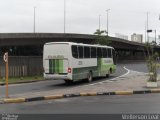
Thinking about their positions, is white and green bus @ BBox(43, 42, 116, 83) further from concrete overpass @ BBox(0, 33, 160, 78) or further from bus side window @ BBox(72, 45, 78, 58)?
concrete overpass @ BBox(0, 33, 160, 78)

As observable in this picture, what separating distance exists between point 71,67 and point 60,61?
866 millimetres

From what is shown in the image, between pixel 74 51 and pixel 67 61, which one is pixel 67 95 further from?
pixel 74 51

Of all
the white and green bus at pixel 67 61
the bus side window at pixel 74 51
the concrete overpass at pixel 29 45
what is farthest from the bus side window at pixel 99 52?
the concrete overpass at pixel 29 45

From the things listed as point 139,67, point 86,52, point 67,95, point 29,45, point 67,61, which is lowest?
point 139,67

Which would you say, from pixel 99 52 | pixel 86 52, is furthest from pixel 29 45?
pixel 86 52

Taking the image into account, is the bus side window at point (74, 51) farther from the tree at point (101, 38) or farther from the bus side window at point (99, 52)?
the tree at point (101, 38)

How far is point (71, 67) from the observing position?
2652 centimetres

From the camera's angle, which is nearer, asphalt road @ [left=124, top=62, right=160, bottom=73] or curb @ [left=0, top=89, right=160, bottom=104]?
curb @ [left=0, top=89, right=160, bottom=104]

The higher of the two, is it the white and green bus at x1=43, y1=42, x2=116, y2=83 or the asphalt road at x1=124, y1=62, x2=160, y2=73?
the white and green bus at x1=43, y1=42, x2=116, y2=83

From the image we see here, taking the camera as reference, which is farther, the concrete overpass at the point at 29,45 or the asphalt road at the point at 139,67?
the asphalt road at the point at 139,67

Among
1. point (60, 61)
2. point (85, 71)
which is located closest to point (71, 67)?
point (60, 61)

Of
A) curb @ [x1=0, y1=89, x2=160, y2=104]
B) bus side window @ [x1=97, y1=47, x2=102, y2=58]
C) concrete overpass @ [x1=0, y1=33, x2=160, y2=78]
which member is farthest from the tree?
curb @ [x1=0, y1=89, x2=160, y2=104]

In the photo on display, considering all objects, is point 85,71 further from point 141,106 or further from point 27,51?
point 27,51

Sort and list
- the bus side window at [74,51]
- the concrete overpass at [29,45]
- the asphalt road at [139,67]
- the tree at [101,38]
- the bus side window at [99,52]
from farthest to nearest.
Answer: the tree at [101,38] < the asphalt road at [139,67] < the concrete overpass at [29,45] < the bus side window at [99,52] < the bus side window at [74,51]
